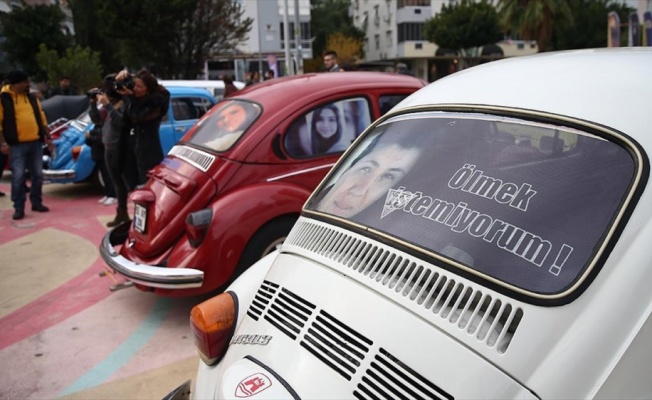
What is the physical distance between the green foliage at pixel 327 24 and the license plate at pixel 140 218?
57069 millimetres

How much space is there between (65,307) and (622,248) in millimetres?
4394

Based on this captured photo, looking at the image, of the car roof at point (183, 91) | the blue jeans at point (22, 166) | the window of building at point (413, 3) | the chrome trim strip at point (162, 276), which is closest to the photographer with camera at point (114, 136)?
the blue jeans at point (22, 166)

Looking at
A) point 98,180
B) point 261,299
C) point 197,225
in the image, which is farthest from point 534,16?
point 261,299

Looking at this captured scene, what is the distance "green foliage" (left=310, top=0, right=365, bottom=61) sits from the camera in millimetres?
61188

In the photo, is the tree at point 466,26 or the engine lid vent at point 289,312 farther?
the tree at point 466,26

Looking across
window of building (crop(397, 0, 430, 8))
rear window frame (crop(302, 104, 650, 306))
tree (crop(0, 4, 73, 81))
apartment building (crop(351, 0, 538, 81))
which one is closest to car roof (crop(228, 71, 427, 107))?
rear window frame (crop(302, 104, 650, 306))

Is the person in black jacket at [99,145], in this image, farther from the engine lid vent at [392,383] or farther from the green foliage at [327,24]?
the green foliage at [327,24]

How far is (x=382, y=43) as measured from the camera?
5666 cm

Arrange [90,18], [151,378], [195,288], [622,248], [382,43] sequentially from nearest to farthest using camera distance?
[622,248], [151,378], [195,288], [90,18], [382,43]

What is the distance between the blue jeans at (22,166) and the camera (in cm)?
713

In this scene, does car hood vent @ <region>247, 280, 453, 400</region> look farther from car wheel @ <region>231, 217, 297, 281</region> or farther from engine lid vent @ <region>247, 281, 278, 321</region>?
car wheel @ <region>231, 217, 297, 281</region>

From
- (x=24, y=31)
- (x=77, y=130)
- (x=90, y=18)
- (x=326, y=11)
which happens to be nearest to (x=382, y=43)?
(x=326, y=11)

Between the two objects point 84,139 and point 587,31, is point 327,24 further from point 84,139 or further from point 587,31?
point 84,139

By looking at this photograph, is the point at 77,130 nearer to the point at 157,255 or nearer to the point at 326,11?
the point at 157,255
